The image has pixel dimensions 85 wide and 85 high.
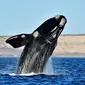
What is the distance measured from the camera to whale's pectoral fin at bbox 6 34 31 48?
33062 mm

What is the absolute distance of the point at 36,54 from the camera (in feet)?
114

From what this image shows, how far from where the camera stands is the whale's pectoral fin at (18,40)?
3306 cm

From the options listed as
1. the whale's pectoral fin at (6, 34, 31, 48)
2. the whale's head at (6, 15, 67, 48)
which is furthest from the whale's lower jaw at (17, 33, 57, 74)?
the whale's pectoral fin at (6, 34, 31, 48)

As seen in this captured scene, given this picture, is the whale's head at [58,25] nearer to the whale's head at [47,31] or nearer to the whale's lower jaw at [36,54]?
the whale's head at [47,31]

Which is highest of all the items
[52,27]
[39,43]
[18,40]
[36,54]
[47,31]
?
[52,27]

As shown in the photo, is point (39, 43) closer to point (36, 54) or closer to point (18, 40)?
point (36, 54)

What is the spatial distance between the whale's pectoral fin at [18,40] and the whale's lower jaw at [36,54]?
19.6 inches

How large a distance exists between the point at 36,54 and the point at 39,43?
88cm

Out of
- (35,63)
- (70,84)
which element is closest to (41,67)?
(35,63)

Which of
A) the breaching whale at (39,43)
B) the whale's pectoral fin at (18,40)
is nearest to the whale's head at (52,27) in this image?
the breaching whale at (39,43)

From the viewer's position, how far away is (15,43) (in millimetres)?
33281

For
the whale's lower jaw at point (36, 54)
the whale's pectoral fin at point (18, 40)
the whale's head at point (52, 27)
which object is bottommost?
the whale's lower jaw at point (36, 54)

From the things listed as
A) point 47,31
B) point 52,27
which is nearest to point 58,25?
point 52,27

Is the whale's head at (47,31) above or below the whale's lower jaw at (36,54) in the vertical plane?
above
